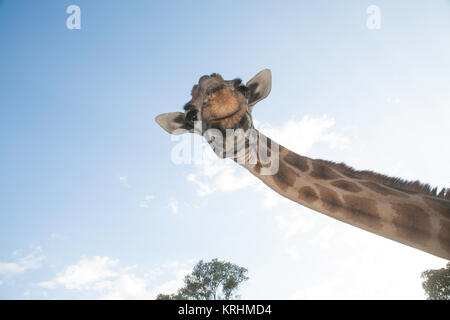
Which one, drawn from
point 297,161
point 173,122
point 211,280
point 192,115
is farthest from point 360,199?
point 211,280

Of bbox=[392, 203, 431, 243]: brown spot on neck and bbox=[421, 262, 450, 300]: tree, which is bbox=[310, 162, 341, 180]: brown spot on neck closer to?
bbox=[392, 203, 431, 243]: brown spot on neck

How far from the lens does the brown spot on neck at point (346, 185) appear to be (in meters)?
3.19

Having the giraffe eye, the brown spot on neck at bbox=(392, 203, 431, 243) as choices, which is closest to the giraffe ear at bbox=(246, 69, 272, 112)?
the giraffe eye

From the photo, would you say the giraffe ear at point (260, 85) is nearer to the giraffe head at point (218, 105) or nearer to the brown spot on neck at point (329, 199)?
the giraffe head at point (218, 105)

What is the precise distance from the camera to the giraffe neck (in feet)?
8.79

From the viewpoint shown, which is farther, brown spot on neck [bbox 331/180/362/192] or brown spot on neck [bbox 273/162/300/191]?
brown spot on neck [bbox 273/162/300/191]

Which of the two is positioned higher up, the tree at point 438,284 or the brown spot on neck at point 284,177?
the brown spot on neck at point 284,177

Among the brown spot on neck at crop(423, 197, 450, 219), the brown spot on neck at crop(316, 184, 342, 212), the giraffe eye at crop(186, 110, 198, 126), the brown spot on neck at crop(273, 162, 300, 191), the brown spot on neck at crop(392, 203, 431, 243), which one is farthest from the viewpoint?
the giraffe eye at crop(186, 110, 198, 126)

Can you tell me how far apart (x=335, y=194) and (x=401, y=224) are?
734mm

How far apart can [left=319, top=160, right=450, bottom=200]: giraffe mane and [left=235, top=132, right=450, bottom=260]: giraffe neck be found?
2 centimetres

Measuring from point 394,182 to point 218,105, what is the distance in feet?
8.75

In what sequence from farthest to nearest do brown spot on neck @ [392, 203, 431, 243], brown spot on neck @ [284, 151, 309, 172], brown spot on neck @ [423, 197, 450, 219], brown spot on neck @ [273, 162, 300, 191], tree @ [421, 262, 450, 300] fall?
tree @ [421, 262, 450, 300], brown spot on neck @ [284, 151, 309, 172], brown spot on neck @ [273, 162, 300, 191], brown spot on neck @ [423, 197, 450, 219], brown spot on neck @ [392, 203, 431, 243]

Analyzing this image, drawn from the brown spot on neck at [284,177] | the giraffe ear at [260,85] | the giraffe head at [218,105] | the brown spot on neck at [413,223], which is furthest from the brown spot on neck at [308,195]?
the giraffe ear at [260,85]
